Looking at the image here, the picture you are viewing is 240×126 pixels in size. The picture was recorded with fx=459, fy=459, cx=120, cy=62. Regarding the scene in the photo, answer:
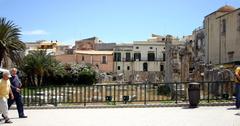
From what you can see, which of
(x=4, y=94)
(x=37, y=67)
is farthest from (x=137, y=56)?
(x=4, y=94)

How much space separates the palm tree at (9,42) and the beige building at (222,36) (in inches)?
968

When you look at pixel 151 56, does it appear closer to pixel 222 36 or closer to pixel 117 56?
pixel 117 56

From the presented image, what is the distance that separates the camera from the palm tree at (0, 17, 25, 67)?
48.8 meters

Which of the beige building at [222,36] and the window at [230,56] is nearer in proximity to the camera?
the beige building at [222,36]

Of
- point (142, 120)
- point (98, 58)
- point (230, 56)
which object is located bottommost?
point (142, 120)

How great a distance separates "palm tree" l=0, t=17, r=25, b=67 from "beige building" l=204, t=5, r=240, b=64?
24.6 m

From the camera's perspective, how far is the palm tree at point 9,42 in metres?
48.8

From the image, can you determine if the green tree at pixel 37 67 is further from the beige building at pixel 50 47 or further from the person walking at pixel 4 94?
the person walking at pixel 4 94

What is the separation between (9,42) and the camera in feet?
163

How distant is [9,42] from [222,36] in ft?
86.4

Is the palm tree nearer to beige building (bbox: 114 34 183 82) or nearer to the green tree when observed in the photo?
the green tree

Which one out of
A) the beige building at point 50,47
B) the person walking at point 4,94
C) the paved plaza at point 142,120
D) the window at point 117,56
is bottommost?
the paved plaza at point 142,120

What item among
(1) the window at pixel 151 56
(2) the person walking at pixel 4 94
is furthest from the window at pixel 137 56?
(2) the person walking at pixel 4 94

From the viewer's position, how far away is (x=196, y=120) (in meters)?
14.5
